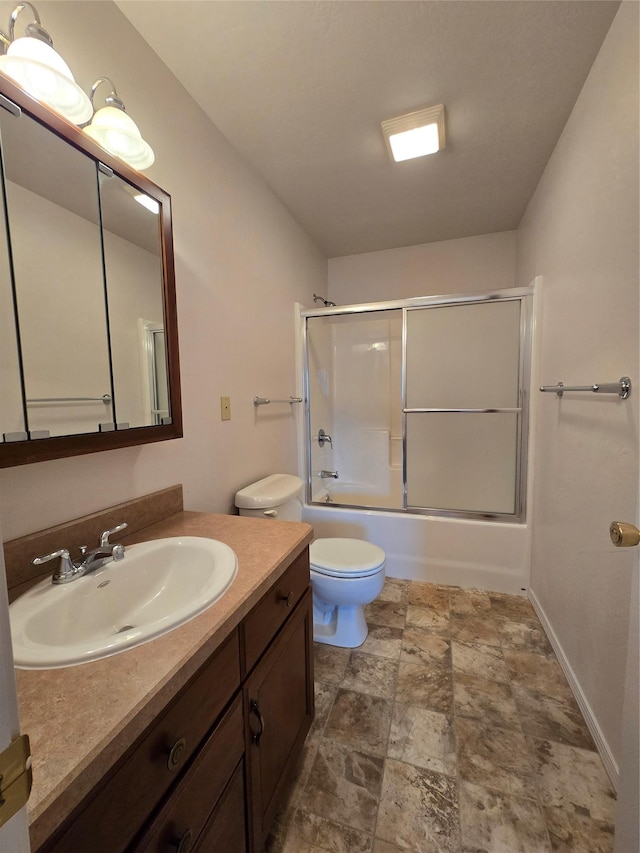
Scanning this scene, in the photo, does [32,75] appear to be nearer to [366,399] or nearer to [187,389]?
[187,389]

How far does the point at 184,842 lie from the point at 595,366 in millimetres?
1714

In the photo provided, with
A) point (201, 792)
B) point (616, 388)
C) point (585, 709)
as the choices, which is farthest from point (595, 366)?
point (201, 792)

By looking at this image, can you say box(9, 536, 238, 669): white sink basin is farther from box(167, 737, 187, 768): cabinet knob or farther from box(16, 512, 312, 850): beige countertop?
box(167, 737, 187, 768): cabinet knob

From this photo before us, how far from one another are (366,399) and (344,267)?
120 centimetres

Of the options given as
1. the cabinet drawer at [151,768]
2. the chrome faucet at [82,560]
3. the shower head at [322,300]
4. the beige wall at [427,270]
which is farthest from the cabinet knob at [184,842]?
the beige wall at [427,270]

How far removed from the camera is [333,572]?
162 centimetres

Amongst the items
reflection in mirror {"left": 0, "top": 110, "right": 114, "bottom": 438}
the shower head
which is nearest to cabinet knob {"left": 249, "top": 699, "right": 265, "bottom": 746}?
reflection in mirror {"left": 0, "top": 110, "right": 114, "bottom": 438}

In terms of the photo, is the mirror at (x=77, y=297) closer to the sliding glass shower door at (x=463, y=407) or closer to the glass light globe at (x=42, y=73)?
the glass light globe at (x=42, y=73)

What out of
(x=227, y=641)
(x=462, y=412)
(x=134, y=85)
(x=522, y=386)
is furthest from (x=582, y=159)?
(x=227, y=641)

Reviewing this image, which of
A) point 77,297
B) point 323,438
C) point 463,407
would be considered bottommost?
point 323,438

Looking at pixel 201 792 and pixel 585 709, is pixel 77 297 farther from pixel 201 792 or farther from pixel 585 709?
pixel 585 709

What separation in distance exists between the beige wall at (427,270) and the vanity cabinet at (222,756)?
2554 mm

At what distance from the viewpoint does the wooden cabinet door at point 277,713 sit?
2.69 ft

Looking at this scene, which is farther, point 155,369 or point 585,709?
point 585,709
